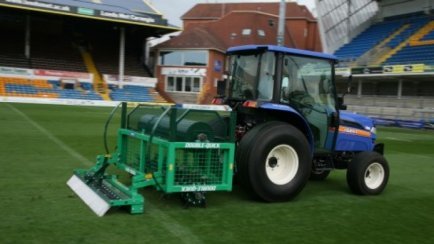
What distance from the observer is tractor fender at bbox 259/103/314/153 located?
6.00m

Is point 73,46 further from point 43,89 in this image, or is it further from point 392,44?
point 392,44

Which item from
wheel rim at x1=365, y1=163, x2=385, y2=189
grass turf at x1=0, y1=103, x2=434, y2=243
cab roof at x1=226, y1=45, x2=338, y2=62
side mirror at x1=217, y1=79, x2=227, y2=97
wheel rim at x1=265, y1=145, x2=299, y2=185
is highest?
cab roof at x1=226, y1=45, x2=338, y2=62

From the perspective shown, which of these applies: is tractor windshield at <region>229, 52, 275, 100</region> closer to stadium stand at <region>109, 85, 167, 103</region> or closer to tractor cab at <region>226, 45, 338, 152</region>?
tractor cab at <region>226, 45, 338, 152</region>

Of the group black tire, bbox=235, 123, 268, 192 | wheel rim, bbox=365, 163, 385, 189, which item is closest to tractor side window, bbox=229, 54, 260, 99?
black tire, bbox=235, 123, 268, 192

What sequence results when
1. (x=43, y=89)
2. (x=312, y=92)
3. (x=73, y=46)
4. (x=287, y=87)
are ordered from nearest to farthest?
(x=287, y=87) < (x=312, y=92) < (x=43, y=89) < (x=73, y=46)

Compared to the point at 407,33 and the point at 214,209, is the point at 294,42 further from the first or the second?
the point at 214,209

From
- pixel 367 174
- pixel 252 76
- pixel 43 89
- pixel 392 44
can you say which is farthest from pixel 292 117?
pixel 392 44

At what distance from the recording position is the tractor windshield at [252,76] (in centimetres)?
623

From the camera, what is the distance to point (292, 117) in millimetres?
6434

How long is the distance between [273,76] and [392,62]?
27.9 metres

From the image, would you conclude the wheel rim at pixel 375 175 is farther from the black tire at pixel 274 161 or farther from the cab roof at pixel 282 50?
the cab roof at pixel 282 50

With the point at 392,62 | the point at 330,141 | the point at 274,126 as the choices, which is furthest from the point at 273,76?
the point at 392,62

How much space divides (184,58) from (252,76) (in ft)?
115

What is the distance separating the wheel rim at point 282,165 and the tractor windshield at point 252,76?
2.30 feet
